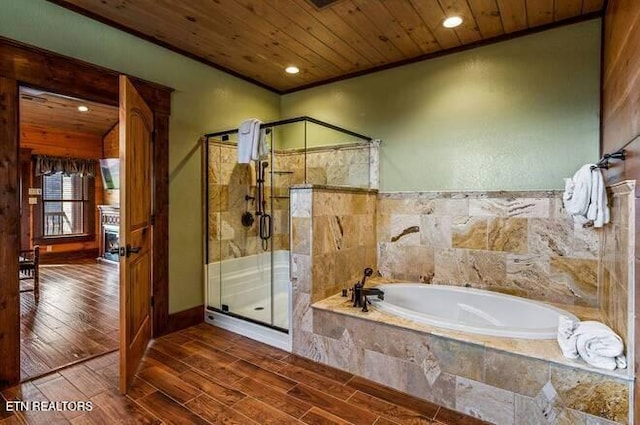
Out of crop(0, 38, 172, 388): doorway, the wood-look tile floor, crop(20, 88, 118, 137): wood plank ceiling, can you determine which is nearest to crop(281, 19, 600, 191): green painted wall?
the wood-look tile floor

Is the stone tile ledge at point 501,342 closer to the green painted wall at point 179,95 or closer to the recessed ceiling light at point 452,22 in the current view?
the green painted wall at point 179,95

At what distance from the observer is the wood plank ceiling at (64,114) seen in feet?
15.1

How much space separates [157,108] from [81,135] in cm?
518

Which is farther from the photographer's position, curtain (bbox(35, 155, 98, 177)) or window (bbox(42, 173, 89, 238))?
window (bbox(42, 173, 89, 238))

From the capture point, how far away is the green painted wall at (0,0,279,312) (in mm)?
2365

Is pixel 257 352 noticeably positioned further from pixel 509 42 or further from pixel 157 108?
pixel 509 42

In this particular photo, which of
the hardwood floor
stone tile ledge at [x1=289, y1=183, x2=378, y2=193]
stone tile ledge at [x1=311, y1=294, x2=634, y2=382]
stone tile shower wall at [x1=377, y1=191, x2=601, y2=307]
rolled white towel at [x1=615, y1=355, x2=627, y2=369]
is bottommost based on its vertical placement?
the hardwood floor

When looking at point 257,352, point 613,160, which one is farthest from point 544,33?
point 257,352

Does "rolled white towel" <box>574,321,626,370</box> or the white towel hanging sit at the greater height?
the white towel hanging

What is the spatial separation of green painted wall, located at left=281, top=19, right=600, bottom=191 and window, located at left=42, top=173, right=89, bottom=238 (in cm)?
656

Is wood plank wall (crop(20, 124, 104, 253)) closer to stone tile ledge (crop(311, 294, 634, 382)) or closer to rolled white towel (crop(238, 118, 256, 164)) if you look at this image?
rolled white towel (crop(238, 118, 256, 164))

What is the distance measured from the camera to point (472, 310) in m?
2.87

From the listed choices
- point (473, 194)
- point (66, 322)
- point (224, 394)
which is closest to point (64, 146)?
point (66, 322)

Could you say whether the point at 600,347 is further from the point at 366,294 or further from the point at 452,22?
the point at 452,22
